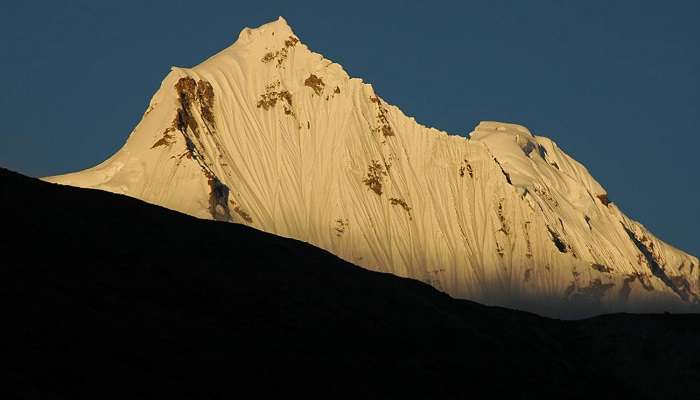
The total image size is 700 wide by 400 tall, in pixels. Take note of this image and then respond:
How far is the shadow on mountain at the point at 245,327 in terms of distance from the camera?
3538 inches

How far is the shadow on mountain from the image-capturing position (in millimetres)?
89875

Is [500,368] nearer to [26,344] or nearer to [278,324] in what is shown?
[278,324]

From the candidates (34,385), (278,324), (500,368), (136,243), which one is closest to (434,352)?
(500,368)

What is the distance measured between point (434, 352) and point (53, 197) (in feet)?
112

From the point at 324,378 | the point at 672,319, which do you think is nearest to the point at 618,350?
the point at 672,319

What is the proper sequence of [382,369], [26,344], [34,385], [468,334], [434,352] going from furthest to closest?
[468,334] < [434,352] < [382,369] < [26,344] < [34,385]

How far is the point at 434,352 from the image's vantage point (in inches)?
4572

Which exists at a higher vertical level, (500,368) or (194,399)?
(500,368)

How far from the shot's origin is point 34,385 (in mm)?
79250

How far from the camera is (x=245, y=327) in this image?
10562cm

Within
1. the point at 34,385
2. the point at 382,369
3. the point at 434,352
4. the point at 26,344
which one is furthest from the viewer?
the point at 434,352

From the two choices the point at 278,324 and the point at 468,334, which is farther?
the point at 468,334

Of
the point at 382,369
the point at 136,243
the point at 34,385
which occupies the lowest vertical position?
the point at 34,385

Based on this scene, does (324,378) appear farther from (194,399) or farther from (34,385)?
(34,385)
